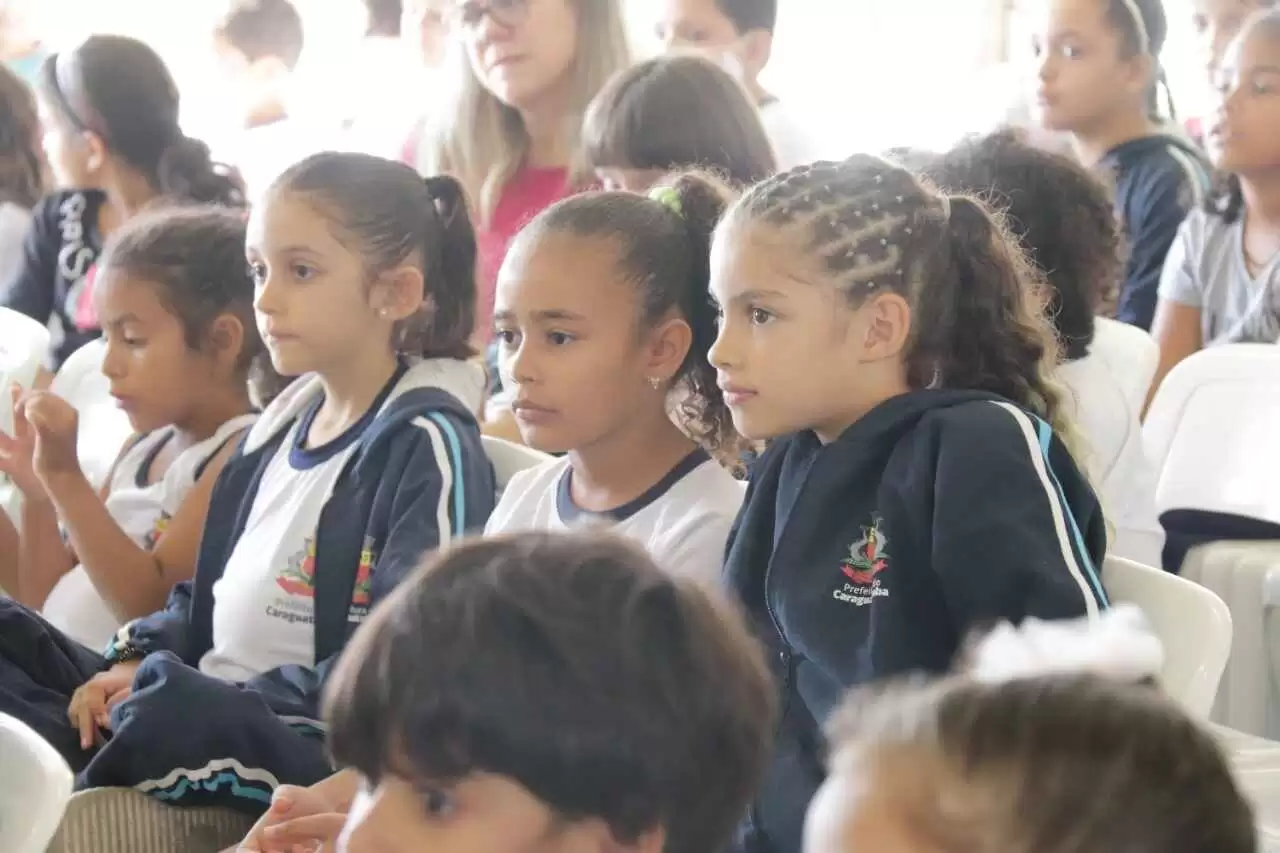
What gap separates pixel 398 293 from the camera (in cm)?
167

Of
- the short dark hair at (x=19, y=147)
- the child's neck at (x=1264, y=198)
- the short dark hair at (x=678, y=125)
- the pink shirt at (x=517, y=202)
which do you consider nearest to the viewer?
the short dark hair at (x=678, y=125)

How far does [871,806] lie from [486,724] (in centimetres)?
24

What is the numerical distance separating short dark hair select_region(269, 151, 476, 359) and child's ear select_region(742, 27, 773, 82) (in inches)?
44.9

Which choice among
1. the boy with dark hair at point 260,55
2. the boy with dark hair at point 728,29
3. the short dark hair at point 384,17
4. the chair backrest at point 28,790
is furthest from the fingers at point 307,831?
the short dark hair at point 384,17

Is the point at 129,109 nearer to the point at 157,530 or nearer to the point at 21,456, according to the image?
the point at 21,456

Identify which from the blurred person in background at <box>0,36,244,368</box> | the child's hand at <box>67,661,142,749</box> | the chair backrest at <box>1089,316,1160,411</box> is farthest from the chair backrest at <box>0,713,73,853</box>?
the blurred person in background at <box>0,36,244,368</box>

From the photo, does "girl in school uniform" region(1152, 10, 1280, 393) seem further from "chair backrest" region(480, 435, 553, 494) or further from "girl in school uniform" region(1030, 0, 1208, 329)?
"chair backrest" region(480, 435, 553, 494)

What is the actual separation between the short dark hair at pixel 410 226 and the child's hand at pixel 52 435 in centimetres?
39

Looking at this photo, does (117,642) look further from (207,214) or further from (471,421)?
(207,214)

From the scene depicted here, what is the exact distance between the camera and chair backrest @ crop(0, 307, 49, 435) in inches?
83.0

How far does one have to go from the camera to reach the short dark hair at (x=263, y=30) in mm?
3812

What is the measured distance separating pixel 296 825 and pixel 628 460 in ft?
1.62

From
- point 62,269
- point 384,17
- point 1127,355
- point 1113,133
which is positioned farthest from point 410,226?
point 384,17

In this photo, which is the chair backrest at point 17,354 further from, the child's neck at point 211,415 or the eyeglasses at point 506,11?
the eyeglasses at point 506,11
